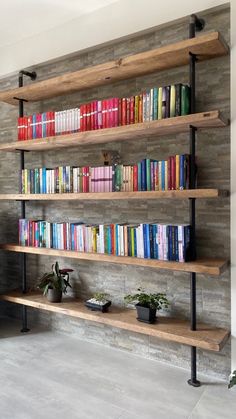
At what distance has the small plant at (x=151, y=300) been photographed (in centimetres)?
228

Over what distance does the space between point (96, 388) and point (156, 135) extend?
172 cm

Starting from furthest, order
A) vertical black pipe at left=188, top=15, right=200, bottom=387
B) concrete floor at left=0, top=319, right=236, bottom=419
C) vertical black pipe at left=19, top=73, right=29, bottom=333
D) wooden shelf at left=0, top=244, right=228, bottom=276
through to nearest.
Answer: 1. vertical black pipe at left=19, top=73, right=29, bottom=333
2. vertical black pipe at left=188, top=15, right=200, bottom=387
3. wooden shelf at left=0, top=244, right=228, bottom=276
4. concrete floor at left=0, top=319, right=236, bottom=419

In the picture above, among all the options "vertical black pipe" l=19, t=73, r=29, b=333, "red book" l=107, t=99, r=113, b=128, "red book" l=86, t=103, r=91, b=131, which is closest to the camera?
"red book" l=107, t=99, r=113, b=128

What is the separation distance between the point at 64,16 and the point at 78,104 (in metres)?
0.69

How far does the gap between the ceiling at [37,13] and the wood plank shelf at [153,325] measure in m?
2.30

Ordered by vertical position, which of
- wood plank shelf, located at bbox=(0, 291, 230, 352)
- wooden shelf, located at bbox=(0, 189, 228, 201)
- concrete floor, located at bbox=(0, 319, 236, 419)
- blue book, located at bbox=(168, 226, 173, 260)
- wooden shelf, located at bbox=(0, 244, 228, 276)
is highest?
wooden shelf, located at bbox=(0, 189, 228, 201)

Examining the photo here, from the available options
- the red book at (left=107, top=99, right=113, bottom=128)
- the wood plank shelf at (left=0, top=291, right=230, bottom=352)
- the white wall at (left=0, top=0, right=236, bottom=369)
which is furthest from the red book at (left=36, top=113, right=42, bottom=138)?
the wood plank shelf at (left=0, top=291, right=230, bottom=352)

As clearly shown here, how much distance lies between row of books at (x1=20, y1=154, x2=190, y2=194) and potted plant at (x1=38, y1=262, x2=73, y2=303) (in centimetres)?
67

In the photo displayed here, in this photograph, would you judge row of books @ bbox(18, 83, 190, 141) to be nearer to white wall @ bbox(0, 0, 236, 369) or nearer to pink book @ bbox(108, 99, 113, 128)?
pink book @ bbox(108, 99, 113, 128)

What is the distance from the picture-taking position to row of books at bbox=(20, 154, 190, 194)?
6.81 ft

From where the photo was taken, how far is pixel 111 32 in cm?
251

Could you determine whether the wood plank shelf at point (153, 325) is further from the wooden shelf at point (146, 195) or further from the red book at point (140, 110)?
the red book at point (140, 110)

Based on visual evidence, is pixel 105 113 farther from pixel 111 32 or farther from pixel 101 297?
pixel 101 297

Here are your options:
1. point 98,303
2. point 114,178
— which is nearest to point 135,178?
point 114,178
